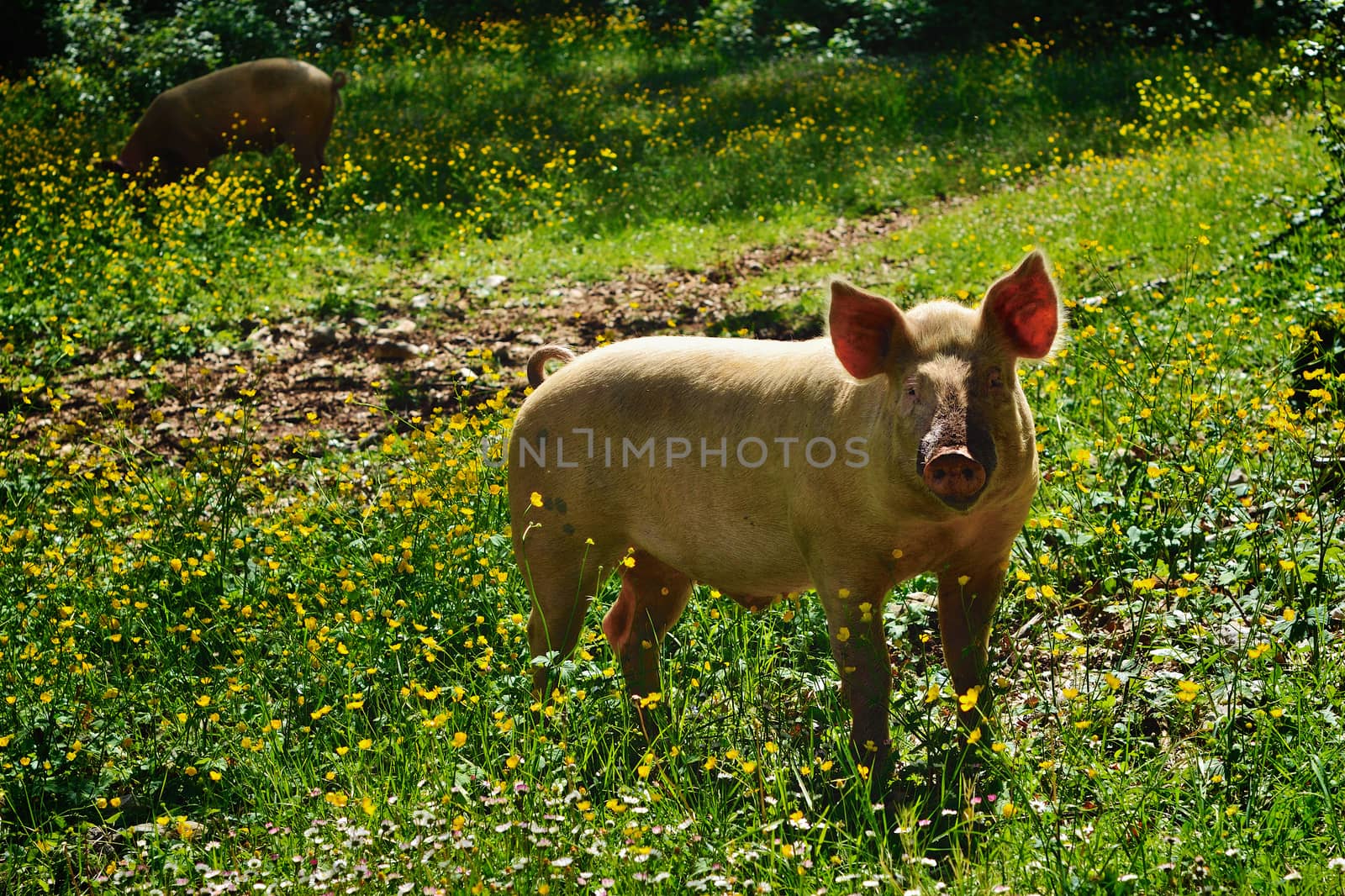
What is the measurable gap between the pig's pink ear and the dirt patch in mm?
3526

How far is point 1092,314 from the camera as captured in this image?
6500 millimetres

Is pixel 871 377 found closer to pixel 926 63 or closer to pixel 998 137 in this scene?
pixel 998 137

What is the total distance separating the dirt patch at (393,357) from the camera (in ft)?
22.9

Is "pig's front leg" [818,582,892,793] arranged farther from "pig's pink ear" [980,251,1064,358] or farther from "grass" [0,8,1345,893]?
"pig's pink ear" [980,251,1064,358]

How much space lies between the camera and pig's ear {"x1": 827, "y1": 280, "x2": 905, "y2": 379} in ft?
10.3

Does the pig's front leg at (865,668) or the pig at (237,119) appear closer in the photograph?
the pig's front leg at (865,668)

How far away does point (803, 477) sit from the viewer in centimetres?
341

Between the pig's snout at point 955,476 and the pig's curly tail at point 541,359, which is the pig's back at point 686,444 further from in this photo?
the pig's snout at point 955,476

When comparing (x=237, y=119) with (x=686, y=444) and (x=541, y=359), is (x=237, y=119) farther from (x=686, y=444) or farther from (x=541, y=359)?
(x=686, y=444)

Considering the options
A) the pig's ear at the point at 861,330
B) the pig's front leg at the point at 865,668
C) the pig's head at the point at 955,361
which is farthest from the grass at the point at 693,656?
the pig's ear at the point at 861,330

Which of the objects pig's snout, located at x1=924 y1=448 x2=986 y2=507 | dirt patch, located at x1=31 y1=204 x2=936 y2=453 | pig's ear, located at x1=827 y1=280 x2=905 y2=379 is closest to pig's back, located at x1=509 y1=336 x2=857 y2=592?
pig's ear, located at x1=827 y1=280 x2=905 y2=379

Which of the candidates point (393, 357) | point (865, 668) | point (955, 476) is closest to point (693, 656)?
point (865, 668)

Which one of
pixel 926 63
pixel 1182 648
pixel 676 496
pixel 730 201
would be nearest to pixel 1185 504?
pixel 1182 648

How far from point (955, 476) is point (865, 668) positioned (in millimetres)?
724
